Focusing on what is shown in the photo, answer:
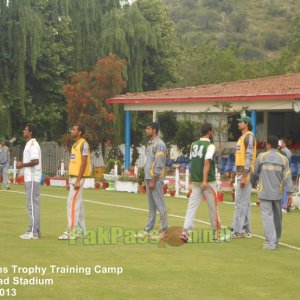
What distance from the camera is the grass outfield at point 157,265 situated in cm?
926

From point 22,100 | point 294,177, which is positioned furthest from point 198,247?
point 22,100

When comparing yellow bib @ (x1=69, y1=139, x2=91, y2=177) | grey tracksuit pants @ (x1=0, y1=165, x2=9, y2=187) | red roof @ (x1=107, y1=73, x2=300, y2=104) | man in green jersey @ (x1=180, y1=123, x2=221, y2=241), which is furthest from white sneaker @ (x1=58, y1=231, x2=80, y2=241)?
red roof @ (x1=107, y1=73, x2=300, y2=104)

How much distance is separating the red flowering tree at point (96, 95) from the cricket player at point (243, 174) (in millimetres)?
21197

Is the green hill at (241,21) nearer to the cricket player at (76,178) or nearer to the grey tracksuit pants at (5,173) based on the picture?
the grey tracksuit pants at (5,173)

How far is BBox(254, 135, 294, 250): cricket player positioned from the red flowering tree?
22165 millimetres

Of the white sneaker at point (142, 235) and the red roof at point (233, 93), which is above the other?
the red roof at point (233, 93)

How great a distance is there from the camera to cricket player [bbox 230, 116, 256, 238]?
14.0 m

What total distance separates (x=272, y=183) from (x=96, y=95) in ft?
76.1

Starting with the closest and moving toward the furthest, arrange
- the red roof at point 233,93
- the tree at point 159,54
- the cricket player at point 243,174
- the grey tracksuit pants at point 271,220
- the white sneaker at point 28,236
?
1. the grey tracksuit pants at point 271,220
2. the white sneaker at point 28,236
3. the cricket player at point 243,174
4. the red roof at point 233,93
5. the tree at point 159,54

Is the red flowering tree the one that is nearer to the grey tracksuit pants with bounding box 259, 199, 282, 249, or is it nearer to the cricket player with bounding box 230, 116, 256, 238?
the cricket player with bounding box 230, 116, 256, 238

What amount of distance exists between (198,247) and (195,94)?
2044 centimetres

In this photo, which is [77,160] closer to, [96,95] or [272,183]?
[272,183]

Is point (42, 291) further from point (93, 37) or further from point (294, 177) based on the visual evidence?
point (93, 37)

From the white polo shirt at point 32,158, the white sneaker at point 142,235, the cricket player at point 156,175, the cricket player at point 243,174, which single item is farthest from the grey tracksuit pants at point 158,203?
the white polo shirt at point 32,158
